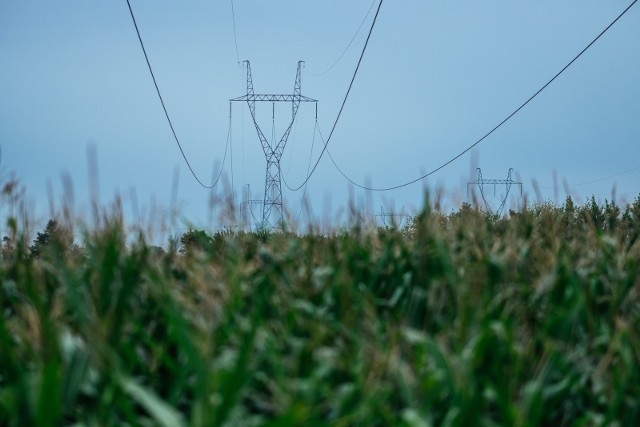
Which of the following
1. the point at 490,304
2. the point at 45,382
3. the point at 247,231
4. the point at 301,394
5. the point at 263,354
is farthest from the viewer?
the point at 247,231

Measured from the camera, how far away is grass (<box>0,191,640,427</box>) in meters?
3.78

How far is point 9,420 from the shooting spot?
3920 millimetres

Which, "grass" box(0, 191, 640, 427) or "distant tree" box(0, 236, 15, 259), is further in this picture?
"distant tree" box(0, 236, 15, 259)

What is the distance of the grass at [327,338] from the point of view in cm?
378

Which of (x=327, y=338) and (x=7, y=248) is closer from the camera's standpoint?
(x=327, y=338)

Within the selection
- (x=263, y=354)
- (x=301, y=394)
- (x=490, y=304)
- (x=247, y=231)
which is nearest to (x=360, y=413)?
(x=301, y=394)

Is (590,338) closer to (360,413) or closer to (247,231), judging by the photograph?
(360,413)

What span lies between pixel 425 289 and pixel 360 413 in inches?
69.7

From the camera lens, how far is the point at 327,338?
4500 mm

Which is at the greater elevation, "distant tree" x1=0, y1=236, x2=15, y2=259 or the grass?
"distant tree" x1=0, y1=236, x2=15, y2=259

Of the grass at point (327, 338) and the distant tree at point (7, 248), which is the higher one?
the distant tree at point (7, 248)

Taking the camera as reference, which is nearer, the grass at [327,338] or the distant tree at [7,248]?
the grass at [327,338]

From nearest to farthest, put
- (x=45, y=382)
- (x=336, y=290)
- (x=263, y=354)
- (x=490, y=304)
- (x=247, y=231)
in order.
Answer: (x=45, y=382) → (x=263, y=354) → (x=490, y=304) → (x=336, y=290) → (x=247, y=231)

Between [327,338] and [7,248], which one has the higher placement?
[7,248]
